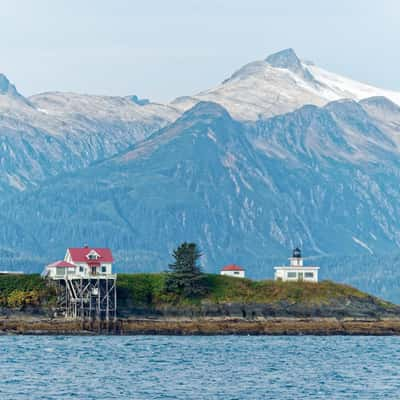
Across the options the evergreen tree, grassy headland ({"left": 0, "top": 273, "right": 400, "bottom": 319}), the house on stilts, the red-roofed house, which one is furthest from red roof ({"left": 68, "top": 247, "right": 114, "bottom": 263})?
the evergreen tree

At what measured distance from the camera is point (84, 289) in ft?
596

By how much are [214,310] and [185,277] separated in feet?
22.0

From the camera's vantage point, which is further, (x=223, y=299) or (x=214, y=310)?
(x=223, y=299)

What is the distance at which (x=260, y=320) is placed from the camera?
18288 centimetres

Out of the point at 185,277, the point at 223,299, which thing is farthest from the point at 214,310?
the point at 185,277

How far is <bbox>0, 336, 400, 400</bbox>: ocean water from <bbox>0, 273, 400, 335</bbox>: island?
134 inches

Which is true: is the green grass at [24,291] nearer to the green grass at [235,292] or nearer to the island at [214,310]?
the island at [214,310]

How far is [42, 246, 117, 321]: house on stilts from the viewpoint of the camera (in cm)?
17900

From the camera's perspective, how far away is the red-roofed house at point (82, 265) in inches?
7303

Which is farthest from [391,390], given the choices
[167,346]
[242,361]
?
[167,346]

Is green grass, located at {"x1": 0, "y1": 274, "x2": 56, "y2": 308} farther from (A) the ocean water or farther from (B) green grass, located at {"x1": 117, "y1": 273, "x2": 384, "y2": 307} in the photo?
(B) green grass, located at {"x1": 117, "y1": 273, "x2": 384, "y2": 307}

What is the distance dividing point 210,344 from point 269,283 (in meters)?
30.2

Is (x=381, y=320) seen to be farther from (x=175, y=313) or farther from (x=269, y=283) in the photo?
(x=175, y=313)

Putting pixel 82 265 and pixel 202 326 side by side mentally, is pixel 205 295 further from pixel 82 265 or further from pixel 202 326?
pixel 82 265
